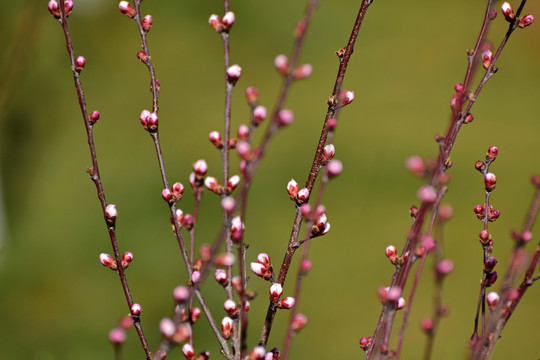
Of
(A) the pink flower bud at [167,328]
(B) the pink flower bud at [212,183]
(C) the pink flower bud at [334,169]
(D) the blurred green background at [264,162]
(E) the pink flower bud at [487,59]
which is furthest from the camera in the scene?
(D) the blurred green background at [264,162]

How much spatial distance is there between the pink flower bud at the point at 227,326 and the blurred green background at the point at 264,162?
1403 millimetres

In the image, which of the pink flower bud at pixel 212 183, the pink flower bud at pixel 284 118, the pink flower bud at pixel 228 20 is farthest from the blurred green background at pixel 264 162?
the pink flower bud at pixel 284 118

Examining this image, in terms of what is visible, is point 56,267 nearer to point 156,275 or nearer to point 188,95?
point 156,275

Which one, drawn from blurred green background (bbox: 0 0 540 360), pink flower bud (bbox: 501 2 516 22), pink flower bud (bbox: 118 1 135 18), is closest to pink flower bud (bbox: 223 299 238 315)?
pink flower bud (bbox: 118 1 135 18)

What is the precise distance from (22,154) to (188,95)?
1.49 m

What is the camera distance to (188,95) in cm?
513

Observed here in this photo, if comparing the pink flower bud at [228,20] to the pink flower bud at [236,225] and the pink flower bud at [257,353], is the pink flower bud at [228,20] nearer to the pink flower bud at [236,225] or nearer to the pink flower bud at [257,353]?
the pink flower bud at [236,225]

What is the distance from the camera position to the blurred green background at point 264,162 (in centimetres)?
326

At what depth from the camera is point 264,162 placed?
4.41 metres

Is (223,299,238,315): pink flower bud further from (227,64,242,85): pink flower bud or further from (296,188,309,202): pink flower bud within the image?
(227,64,242,85): pink flower bud

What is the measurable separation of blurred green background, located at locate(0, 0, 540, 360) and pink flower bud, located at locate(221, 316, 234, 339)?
1.40 metres

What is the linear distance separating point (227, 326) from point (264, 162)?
10.9 ft

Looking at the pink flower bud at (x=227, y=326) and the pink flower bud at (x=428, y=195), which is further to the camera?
the pink flower bud at (x=227, y=326)

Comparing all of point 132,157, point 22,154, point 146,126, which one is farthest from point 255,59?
point 146,126
